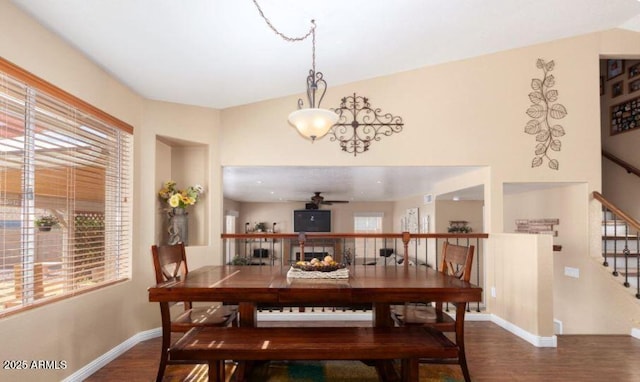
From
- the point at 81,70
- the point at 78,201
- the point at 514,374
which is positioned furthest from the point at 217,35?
the point at 514,374

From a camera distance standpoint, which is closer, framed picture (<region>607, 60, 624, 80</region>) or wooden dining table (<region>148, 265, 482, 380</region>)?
wooden dining table (<region>148, 265, 482, 380</region>)

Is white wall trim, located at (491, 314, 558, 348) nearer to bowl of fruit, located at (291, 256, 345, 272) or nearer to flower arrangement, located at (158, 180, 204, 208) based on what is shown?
bowl of fruit, located at (291, 256, 345, 272)

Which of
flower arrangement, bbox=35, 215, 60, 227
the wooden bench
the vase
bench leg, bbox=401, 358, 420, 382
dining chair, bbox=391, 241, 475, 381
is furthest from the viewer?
the vase

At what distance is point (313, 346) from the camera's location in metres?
2.08

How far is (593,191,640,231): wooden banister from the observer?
145 inches

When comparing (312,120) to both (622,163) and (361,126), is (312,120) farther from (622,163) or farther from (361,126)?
(622,163)

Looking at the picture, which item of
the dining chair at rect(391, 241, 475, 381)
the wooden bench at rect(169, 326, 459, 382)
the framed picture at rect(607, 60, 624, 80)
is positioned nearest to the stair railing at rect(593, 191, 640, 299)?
the framed picture at rect(607, 60, 624, 80)

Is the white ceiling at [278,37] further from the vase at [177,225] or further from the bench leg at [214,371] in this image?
the bench leg at [214,371]

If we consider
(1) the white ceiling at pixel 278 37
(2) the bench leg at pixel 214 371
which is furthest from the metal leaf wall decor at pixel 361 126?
(2) the bench leg at pixel 214 371

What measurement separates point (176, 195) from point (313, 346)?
8.06ft

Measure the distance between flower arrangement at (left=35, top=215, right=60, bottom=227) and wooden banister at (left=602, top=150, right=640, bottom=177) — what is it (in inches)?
257

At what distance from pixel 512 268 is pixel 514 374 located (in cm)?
132

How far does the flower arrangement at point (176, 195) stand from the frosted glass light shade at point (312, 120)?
1834mm

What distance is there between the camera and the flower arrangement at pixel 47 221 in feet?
7.76
